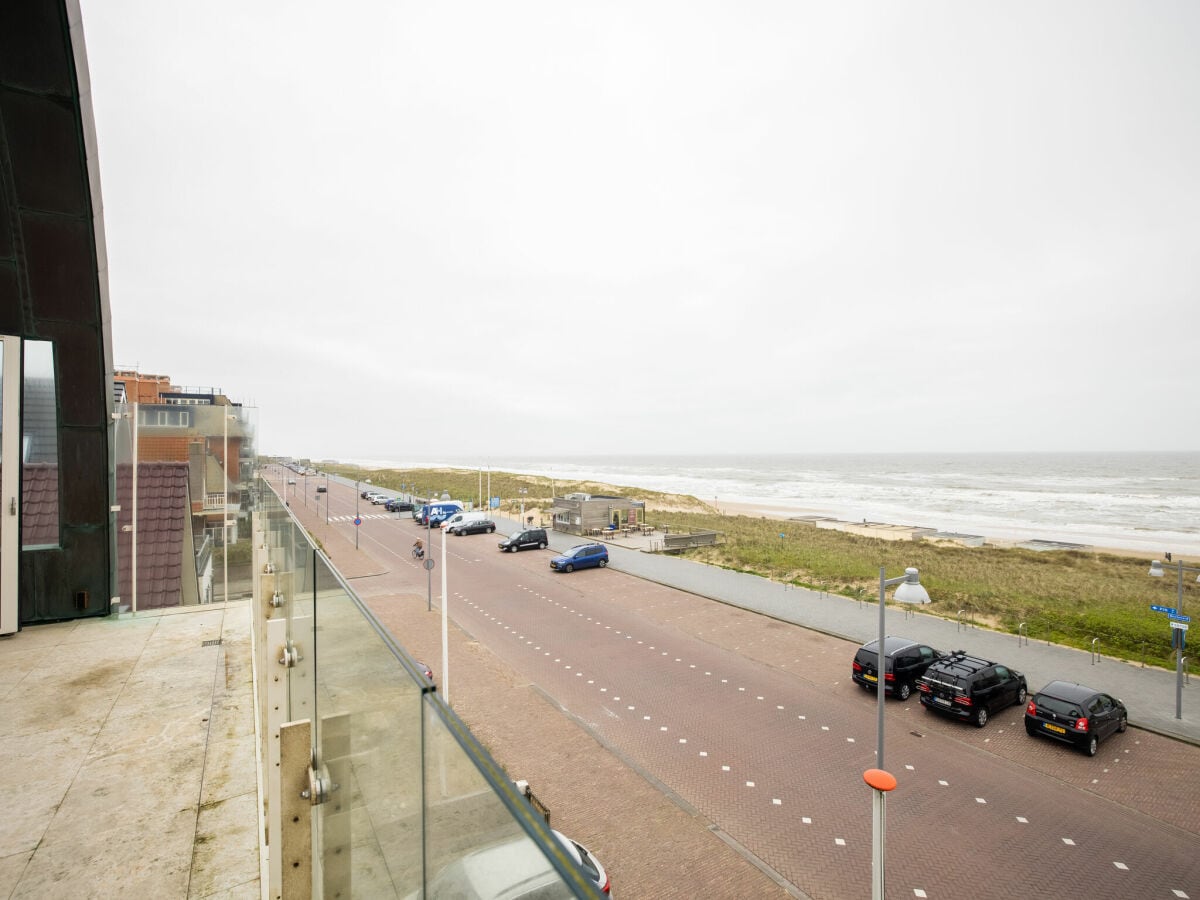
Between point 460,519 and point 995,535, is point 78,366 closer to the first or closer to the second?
point 460,519

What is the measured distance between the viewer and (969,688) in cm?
1211

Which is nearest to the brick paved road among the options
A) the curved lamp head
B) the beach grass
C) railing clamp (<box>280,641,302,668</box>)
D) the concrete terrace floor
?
the curved lamp head

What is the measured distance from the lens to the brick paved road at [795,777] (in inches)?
310

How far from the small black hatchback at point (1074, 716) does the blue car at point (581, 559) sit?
729 inches

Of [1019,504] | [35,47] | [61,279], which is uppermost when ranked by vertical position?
[35,47]

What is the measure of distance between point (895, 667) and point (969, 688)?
5.54ft

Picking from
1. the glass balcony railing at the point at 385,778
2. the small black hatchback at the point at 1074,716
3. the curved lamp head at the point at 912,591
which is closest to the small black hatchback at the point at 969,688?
the small black hatchback at the point at 1074,716

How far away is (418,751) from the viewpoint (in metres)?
1.88

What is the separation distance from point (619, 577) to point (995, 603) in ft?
51.0

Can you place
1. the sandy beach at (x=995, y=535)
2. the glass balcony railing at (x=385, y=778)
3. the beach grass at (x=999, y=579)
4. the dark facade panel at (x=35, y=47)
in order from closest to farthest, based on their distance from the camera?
the glass balcony railing at (x=385, y=778) < the dark facade panel at (x=35, y=47) < the beach grass at (x=999, y=579) < the sandy beach at (x=995, y=535)

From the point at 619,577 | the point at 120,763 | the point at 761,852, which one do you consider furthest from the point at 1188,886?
the point at 619,577

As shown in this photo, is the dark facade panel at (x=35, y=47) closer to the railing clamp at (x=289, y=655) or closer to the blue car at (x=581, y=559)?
the railing clamp at (x=289, y=655)

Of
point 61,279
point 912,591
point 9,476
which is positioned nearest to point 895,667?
point 912,591

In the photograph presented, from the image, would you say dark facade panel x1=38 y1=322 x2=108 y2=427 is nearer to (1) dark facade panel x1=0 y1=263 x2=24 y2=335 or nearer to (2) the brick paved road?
(1) dark facade panel x1=0 y1=263 x2=24 y2=335
